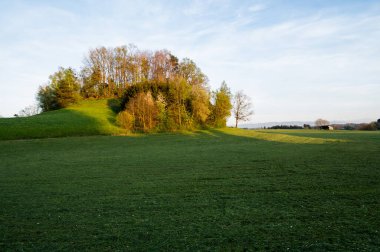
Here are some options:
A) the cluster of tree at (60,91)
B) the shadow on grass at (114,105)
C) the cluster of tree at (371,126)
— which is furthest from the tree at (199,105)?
the cluster of tree at (371,126)

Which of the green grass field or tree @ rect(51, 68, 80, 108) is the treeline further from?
the green grass field

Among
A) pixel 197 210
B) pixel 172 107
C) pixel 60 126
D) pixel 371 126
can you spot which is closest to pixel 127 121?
pixel 172 107

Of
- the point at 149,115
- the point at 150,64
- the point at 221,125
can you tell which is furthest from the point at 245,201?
the point at 150,64

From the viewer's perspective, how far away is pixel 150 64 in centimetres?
7825

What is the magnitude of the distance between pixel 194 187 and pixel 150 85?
44156 millimetres

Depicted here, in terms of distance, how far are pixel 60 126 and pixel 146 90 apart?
1671cm

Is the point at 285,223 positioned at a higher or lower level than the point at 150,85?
lower

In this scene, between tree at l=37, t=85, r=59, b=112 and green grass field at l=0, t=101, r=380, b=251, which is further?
tree at l=37, t=85, r=59, b=112

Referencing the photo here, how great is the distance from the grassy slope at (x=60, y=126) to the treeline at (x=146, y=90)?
3.30 metres

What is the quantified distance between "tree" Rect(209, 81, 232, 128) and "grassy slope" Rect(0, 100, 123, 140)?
17845 mm

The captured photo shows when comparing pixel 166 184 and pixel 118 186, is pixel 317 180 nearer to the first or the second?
pixel 166 184

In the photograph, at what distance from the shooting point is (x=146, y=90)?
4981 cm

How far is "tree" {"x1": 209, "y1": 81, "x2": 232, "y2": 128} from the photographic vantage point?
162 feet

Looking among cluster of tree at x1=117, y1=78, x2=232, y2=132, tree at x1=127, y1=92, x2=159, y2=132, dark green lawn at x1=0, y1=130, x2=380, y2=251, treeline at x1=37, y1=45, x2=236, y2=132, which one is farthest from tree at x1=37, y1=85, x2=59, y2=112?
dark green lawn at x1=0, y1=130, x2=380, y2=251
